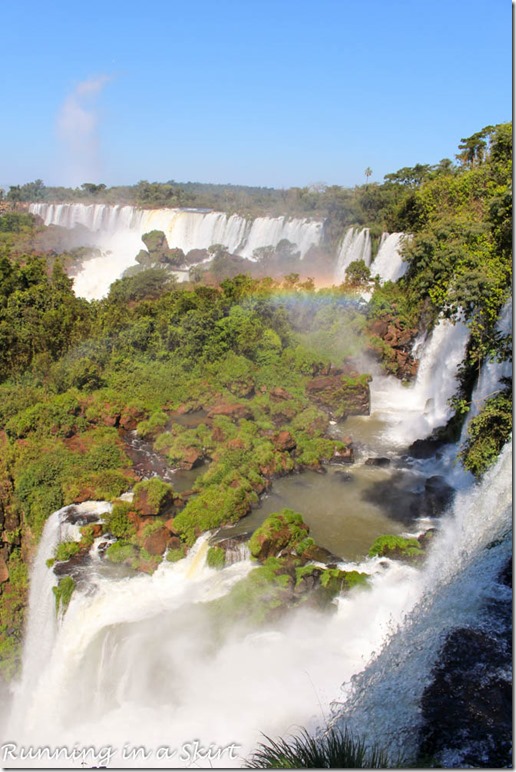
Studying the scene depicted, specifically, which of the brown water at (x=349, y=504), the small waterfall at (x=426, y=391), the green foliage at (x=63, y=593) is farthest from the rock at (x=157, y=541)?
the small waterfall at (x=426, y=391)

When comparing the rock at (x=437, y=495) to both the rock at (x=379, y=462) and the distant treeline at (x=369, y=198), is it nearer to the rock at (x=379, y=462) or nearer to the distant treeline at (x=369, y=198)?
the rock at (x=379, y=462)

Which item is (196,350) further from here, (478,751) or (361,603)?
(478,751)

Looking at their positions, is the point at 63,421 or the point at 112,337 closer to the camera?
the point at 63,421

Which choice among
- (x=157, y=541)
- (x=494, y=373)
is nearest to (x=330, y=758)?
(x=157, y=541)

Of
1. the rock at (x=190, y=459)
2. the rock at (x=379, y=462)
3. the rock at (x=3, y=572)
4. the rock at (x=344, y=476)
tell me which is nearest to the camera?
the rock at (x=3, y=572)

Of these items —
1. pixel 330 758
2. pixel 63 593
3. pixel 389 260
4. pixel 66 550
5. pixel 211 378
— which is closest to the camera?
pixel 330 758

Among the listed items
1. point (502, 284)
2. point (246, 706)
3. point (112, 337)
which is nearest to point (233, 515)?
point (246, 706)

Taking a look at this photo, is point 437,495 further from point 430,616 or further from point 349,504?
point 430,616
